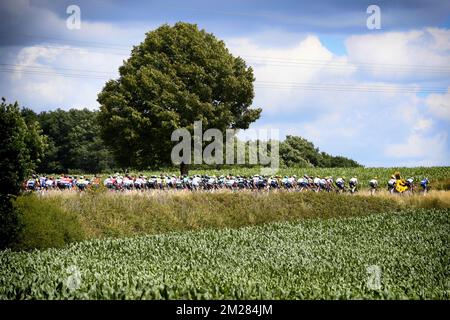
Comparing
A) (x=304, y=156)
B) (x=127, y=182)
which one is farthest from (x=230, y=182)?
(x=304, y=156)

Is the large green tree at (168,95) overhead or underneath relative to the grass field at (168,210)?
overhead

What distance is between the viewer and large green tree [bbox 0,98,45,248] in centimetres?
2938

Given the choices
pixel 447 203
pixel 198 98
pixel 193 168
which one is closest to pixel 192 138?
pixel 198 98

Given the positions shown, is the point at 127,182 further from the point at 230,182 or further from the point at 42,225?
the point at 42,225

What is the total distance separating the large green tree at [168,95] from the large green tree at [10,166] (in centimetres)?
2959

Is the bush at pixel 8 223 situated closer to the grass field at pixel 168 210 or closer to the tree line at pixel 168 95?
the grass field at pixel 168 210

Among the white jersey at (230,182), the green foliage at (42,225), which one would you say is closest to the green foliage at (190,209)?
the green foliage at (42,225)

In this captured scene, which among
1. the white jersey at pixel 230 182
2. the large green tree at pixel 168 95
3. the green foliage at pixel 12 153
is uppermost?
the large green tree at pixel 168 95

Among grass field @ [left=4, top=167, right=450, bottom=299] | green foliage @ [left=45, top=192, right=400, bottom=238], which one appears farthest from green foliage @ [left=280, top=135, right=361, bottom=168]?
green foliage @ [left=45, top=192, right=400, bottom=238]

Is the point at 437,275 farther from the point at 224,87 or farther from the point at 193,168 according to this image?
the point at 193,168

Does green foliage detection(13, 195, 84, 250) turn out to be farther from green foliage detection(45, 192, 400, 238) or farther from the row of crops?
the row of crops

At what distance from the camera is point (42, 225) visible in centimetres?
3147

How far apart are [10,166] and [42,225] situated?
140 inches

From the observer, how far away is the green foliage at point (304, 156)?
11694cm
